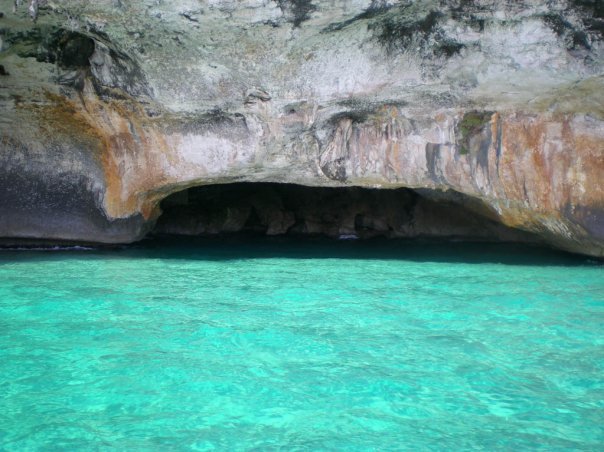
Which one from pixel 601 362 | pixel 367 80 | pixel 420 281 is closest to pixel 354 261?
pixel 420 281

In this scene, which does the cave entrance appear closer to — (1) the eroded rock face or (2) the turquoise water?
(1) the eroded rock face

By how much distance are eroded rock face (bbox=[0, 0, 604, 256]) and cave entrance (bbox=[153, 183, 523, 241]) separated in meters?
2.24

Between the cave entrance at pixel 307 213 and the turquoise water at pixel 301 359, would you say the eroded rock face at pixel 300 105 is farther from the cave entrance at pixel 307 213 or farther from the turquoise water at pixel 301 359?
the cave entrance at pixel 307 213

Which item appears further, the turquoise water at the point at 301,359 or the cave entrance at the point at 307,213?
the cave entrance at the point at 307,213

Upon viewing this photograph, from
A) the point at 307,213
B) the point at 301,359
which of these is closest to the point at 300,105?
the point at 301,359

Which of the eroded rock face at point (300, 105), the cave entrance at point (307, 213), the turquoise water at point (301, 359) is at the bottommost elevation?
the turquoise water at point (301, 359)

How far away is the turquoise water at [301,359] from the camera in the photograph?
273 cm

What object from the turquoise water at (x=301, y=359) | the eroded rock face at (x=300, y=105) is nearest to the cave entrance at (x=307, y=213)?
the eroded rock face at (x=300, y=105)

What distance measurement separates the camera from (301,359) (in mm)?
3568

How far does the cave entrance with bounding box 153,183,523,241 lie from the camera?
9.90 m

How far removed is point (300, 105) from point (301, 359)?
3.37 metres

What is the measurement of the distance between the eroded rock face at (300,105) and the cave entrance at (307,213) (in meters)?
2.24

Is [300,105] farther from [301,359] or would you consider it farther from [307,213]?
[307,213]

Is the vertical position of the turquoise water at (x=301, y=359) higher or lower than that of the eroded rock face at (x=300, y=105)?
lower
